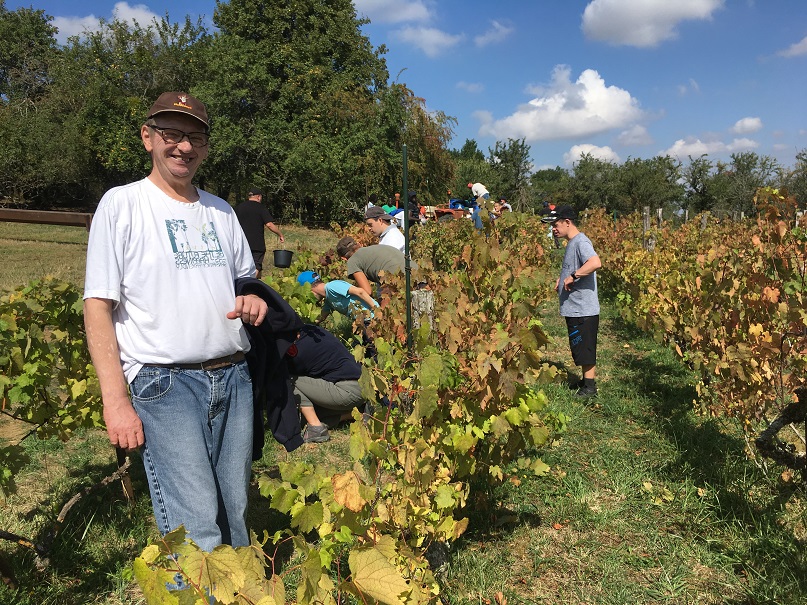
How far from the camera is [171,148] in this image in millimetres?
1669

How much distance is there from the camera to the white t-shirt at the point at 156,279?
1.53 metres

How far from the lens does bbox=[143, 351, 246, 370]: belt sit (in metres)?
1.62

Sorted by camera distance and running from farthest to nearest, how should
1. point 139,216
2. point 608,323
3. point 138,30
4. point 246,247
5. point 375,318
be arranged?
point 138,30 → point 608,323 → point 375,318 → point 246,247 → point 139,216

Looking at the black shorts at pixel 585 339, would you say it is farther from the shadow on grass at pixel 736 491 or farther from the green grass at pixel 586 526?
the green grass at pixel 586 526

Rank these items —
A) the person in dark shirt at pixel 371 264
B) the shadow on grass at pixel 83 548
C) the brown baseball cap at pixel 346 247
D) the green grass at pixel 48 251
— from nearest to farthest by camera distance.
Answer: the shadow on grass at pixel 83 548 < the person in dark shirt at pixel 371 264 < the brown baseball cap at pixel 346 247 < the green grass at pixel 48 251

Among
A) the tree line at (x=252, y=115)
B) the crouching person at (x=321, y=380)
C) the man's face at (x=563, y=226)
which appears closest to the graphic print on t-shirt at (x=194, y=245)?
the crouching person at (x=321, y=380)

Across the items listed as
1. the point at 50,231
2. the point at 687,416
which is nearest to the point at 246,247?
the point at 687,416

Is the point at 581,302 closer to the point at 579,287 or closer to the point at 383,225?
the point at 579,287

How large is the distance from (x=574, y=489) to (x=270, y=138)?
2204 centimetres

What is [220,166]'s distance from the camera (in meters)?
24.2

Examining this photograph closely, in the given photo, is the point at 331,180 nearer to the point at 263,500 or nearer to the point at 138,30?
the point at 138,30

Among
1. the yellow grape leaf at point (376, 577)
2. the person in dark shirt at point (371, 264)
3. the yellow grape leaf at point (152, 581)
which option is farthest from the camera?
the person in dark shirt at point (371, 264)

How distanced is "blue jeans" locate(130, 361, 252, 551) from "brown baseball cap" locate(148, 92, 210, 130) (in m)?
0.74

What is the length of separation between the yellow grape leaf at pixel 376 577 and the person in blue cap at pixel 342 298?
10.6 feet
